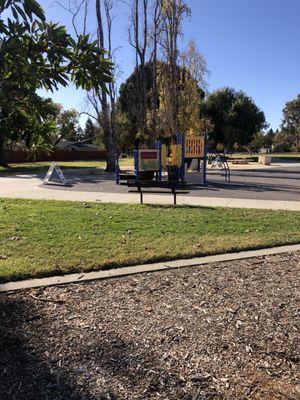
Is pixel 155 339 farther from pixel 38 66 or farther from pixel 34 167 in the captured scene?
pixel 34 167

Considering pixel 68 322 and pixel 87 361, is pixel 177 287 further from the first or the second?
pixel 87 361

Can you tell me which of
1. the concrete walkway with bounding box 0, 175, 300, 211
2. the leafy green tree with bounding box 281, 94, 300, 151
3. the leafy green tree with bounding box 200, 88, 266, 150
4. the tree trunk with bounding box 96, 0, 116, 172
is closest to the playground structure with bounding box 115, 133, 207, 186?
the concrete walkway with bounding box 0, 175, 300, 211

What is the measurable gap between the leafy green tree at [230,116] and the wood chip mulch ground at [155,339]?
169 feet

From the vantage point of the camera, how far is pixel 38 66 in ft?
9.66

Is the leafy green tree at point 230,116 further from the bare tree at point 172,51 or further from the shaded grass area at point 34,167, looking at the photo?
the bare tree at point 172,51

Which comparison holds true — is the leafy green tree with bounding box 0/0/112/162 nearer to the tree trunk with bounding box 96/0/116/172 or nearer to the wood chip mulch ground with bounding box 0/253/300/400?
the wood chip mulch ground with bounding box 0/253/300/400

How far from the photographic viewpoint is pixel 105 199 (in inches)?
472

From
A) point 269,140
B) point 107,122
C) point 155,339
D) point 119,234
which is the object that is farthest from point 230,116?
Result: point 269,140

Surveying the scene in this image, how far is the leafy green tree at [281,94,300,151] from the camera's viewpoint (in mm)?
98188

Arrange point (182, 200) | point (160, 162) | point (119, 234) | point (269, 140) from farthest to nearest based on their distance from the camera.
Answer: point (269, 140)
point (160, 162)
point (182, 200)
point (119, 234)

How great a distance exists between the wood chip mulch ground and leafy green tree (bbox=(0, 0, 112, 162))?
168cm

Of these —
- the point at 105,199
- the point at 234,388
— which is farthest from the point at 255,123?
the point at 234,388

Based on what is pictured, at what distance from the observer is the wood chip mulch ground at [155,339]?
295 cm

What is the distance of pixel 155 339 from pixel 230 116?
53.3m
